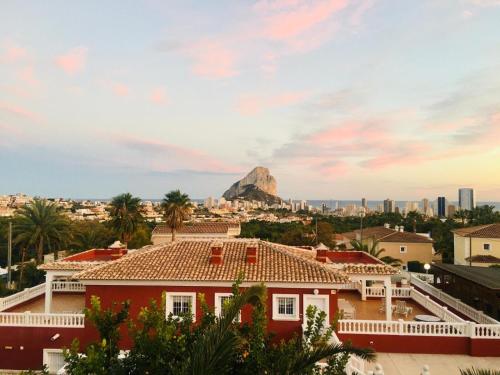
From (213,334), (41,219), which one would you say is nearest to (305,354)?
(213,334)

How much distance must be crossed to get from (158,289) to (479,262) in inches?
1400

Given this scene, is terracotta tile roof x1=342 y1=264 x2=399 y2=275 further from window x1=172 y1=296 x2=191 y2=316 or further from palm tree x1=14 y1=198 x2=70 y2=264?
palm tree x1=14 y1=198 x2=70 y2=264

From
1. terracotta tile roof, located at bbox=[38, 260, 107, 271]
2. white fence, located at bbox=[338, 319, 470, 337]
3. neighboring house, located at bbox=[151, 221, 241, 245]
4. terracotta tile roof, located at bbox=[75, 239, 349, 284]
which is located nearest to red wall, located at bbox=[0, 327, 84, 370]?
terracotta tile roof, located at bbox=[75, 239, 349, 284]

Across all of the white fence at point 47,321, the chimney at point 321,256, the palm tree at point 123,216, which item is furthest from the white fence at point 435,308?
the palm tree at point 123,216

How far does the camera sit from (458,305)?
19.8 m

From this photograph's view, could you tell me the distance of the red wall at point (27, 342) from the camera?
55.6 ft

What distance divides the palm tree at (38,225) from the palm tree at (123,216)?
7.74 metres

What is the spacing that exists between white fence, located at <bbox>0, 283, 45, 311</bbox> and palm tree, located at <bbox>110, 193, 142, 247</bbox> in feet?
57.8

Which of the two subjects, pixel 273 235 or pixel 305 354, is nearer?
pixel 305 354

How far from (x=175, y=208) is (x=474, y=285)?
32237 mm

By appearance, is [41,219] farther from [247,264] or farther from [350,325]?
[350,325]

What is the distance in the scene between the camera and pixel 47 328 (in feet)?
55.6

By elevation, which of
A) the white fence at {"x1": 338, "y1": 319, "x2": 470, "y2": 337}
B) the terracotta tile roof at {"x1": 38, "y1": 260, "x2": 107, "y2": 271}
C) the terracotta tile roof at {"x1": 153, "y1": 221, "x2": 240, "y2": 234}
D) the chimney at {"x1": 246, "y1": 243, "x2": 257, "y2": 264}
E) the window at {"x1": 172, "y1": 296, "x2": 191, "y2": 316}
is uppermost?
the chimney at {"x1": 246, "y1": 243, "x2": 257, "y2": 264}

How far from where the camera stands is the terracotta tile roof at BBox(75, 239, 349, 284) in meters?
16.7
